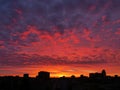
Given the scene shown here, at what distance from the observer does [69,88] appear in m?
110

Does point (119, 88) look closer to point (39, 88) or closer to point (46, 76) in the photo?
point (39, 88)

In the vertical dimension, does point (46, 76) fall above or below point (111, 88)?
above

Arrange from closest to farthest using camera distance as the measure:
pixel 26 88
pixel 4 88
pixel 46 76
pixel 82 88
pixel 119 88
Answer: pixel 119 88 < pixel 82 88 < pixel 26 88 < pixel 4 88 < pixel 46 76

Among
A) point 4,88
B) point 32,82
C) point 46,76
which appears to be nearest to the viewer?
point 4,88

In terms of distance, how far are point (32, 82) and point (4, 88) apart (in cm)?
1864

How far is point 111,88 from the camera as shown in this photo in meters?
80.2

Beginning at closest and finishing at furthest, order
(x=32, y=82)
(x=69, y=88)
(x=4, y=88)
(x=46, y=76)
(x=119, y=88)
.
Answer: (x=119, y=88) < (x=69, y=88) < (x=4, y=88) < (x=32, y=82) < (x=46, y=76)

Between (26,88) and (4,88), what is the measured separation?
1608 centimetres

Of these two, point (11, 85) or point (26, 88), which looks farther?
point (11, 85)

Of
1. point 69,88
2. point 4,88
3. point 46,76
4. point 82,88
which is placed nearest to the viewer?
point 82,88

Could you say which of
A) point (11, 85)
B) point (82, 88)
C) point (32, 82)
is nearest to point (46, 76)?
point (32, 82)

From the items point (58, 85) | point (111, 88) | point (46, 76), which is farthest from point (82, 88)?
point (46, 76)

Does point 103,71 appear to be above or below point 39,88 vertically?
above

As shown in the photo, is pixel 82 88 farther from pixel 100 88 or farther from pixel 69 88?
pixel 69 88
